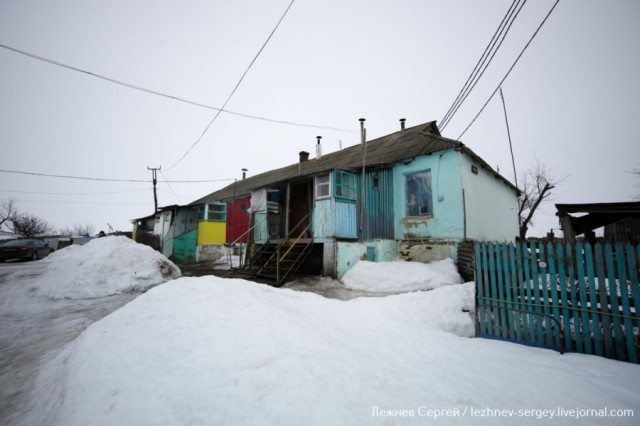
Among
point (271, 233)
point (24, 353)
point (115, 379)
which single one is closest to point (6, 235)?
point (271, 233)

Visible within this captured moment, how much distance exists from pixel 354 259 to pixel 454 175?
17.2ft

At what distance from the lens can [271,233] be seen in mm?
13000

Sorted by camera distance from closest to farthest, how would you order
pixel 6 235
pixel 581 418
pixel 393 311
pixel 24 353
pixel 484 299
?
pixel 581 418
pixel 24 353
pixel 484 299
pixel 393 311
pixel 6 235

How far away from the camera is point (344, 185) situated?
11.2m

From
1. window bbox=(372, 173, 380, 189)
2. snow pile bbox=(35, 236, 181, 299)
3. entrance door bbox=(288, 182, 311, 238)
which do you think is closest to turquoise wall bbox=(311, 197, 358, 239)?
window bbox=(372, 173, 380, 189)

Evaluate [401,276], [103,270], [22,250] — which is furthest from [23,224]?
[401,276]

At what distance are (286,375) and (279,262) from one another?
295 inches

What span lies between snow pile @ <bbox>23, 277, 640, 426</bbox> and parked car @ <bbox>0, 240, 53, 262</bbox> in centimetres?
2062

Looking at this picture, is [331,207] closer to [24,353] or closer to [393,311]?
[393,311]

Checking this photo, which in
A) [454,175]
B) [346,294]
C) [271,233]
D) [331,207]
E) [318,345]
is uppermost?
[454,175]

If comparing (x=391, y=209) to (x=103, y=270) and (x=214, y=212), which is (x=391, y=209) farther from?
(x=214, y=212)

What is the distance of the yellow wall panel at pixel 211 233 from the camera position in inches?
798

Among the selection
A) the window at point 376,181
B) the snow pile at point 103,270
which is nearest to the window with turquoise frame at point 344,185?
the window at point 376,181

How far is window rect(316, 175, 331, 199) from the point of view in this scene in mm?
10895
